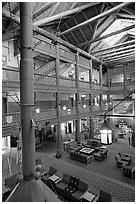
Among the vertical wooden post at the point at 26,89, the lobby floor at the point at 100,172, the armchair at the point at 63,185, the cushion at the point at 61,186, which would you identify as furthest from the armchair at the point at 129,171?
the vertical wooden post at the point at 26,89

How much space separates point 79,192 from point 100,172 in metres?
3.84

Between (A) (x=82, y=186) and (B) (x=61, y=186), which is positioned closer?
(A) (x=82, y=186)

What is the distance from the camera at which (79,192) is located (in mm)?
7570

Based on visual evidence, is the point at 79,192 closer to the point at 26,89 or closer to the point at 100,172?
the point at 100,172

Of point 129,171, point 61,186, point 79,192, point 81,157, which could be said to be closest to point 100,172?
point 129,171

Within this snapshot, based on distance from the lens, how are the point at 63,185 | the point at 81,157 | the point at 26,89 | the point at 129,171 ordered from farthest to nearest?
the point at 81,157
the point at 129,171
the point at 63,185
the point at 26,89

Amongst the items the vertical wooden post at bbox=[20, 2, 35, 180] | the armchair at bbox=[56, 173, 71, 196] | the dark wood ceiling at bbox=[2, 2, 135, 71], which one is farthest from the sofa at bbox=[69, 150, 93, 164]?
the dark wood ceiling at bbox=[2, 2, 135, 71]

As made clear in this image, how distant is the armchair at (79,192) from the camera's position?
7133mm

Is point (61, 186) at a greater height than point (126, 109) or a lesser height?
lesser

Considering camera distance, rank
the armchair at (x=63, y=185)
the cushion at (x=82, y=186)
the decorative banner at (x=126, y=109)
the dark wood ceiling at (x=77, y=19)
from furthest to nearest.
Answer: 1. the decorative banner at (x=126, y=109)
2. the dark wood ceiling at (x=77, y=19)
3. the armchair at (x=63, y=185)
4. the cushion at (x=82, y=186)

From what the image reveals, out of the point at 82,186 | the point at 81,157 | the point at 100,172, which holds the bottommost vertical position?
the point at 100,172

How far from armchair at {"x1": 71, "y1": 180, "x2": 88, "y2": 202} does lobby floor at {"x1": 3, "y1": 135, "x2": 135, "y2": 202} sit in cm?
128

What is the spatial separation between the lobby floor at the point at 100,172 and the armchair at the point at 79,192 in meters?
1.28

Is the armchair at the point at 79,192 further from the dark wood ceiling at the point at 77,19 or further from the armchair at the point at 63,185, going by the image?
the dark wood ceiling at the point at 77,19
